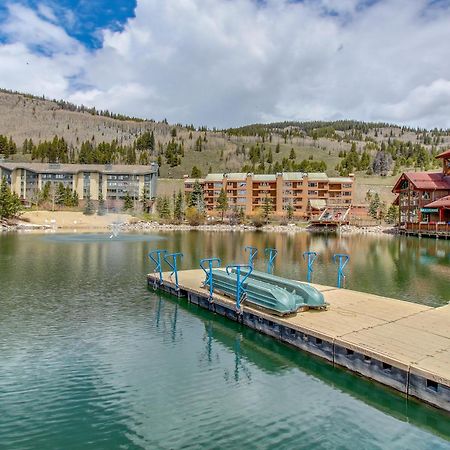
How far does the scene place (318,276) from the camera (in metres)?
28.9

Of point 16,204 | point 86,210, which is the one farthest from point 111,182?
point 16,204

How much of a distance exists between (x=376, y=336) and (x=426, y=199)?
76.2m

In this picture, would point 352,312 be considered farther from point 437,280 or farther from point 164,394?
point 437,280

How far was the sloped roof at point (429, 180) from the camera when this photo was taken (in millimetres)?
78875

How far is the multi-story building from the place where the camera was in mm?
119062

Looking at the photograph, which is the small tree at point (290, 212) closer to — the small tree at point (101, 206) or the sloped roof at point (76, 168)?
the sloped roof at point (76, 168)

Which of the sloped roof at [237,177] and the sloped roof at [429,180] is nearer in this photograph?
the sloped roof at [429,180]

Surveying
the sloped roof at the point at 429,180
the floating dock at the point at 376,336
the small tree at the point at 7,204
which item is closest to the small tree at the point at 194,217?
the small tree at the point at 7,204

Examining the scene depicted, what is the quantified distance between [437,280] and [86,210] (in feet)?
286

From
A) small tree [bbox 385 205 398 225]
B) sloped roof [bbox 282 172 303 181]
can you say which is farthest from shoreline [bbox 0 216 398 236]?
sloped roof [bbox 282 172 303 181]

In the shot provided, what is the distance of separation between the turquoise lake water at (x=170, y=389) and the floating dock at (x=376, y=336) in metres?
0.42

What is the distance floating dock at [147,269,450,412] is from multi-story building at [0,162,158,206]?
105212 millimetres

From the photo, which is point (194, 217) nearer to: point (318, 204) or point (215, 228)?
point (215, 228)

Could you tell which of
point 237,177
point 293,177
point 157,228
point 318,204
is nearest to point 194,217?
point 157,228
